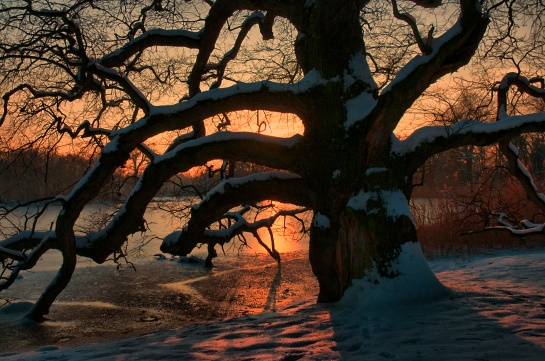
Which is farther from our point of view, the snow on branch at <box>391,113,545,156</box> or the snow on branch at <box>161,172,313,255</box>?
the snow on branch at <box>161,172,313,255</box>

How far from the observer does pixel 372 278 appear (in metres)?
5.57

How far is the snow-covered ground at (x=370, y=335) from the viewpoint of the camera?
378 centimetres

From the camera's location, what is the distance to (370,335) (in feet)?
14.1

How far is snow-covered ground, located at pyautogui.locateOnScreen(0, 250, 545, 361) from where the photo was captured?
3781 mm

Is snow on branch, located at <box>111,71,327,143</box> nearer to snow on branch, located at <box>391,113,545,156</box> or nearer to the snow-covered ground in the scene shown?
snow on branch, located at <box>391,113,545,156</box>

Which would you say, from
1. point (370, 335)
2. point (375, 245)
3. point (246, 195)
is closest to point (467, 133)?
point (375, 245)

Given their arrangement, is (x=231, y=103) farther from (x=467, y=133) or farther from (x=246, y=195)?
(x=467, y=133)

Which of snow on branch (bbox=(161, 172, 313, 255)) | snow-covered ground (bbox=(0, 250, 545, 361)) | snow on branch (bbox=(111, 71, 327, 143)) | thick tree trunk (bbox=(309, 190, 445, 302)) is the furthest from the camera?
snow on branch (bbox=(161, 172, 313, 255))

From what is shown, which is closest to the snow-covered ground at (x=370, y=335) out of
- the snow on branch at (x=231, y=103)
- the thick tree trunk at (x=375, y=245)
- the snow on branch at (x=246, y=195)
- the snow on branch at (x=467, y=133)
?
the thick tree trunk at (x=375, y=245)

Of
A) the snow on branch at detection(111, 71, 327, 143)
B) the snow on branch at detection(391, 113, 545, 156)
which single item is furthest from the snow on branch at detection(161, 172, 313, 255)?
the snow on branch at detection(391, 113, 545, 156)

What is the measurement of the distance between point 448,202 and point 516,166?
7816 mm

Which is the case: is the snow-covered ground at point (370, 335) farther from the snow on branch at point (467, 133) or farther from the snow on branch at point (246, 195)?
the snow on branch at point (467, 133)

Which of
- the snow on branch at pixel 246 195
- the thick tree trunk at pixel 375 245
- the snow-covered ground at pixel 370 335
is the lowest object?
the snow-covered ground at pixel 370 335

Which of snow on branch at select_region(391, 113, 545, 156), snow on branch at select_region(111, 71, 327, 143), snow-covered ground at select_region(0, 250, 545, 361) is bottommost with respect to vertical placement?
snow-covered ground at select_region(0, 250, 545, 361)
